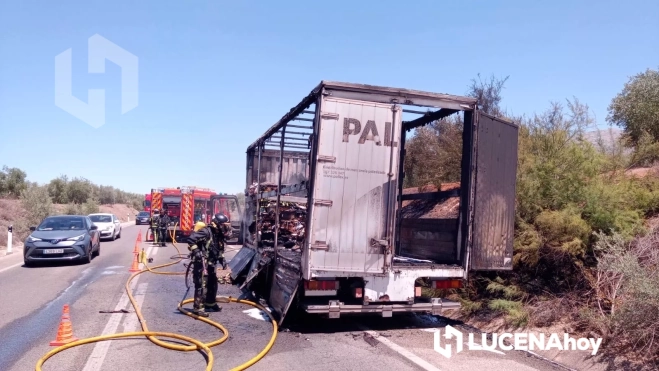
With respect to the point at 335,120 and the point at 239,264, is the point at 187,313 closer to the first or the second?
the point at 239,264

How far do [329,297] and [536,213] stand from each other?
3.53m

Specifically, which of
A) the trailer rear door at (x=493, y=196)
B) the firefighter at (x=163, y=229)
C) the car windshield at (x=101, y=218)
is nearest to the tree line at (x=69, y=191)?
the car windshield at (x=101, y=218)

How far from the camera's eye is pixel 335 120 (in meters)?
6.48

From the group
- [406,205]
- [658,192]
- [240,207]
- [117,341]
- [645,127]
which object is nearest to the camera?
[117,341]

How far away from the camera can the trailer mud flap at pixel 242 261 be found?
10.2 metres

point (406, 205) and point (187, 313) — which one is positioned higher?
point (406, 205)

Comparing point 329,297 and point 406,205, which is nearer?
point 329,297

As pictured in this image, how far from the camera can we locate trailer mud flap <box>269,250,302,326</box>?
22.3 feet

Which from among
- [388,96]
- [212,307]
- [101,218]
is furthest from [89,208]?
[388,96]

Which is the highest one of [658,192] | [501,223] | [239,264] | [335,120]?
[335,120]

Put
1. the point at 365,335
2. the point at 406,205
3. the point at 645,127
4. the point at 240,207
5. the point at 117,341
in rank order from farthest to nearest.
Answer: the point at 240,207 < the point at 645,127 < the point at 406,205 < the point at 365,335 < the point at 117,341

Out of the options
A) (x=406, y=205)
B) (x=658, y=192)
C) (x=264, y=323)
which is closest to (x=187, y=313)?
(x=264, y=323)

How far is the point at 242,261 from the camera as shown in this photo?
34.9ft

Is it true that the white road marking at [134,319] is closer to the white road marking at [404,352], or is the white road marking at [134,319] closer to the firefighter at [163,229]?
the white road marking at [404,352]
